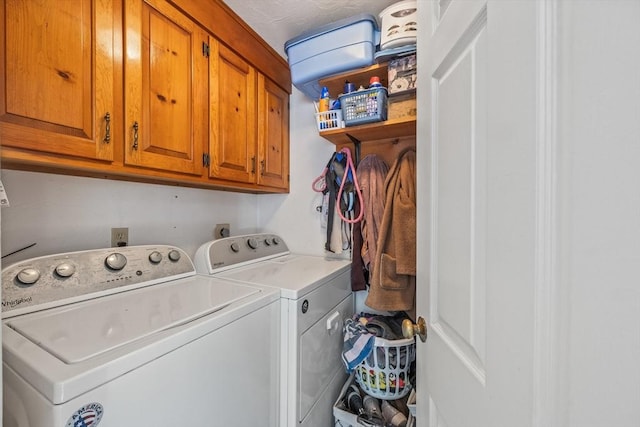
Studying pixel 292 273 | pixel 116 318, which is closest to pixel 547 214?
pixel 116 318

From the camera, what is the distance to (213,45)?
1.33 metres

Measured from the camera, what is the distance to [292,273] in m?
1.38

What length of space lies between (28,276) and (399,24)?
70.8 inches

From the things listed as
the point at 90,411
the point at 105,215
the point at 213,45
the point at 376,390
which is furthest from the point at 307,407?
the point at 213,45

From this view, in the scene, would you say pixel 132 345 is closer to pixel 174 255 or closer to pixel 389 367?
pixel 174 255

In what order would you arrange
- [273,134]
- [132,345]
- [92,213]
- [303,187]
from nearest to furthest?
[132,345], [92,213], [273,134], [303,187]

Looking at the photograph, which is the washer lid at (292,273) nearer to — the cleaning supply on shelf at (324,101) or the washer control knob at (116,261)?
the washer control knob at (116,261)

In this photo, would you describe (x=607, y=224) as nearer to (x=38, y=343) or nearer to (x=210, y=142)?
(x=38, y=343)

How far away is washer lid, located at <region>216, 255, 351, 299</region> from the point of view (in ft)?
3.73

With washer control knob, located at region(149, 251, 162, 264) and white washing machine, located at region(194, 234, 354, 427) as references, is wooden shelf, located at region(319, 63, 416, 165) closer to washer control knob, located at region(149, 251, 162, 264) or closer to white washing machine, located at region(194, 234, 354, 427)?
white washing machine, located at region(194, 234, 354, 427)

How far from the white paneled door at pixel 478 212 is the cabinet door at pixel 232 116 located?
→ 1.04 meters

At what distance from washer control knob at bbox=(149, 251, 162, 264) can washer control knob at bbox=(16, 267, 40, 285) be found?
0.36 meters

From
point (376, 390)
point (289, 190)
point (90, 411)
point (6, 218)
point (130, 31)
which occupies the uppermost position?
point (130, 31)

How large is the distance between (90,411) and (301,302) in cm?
69
